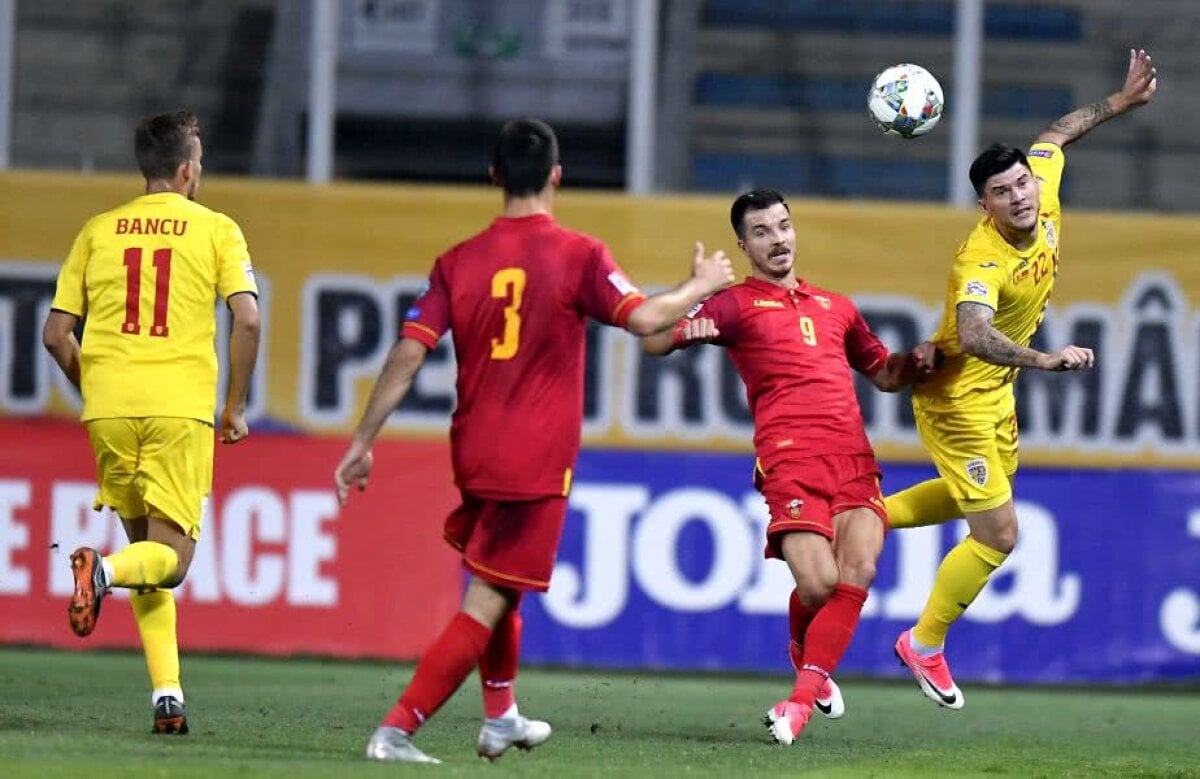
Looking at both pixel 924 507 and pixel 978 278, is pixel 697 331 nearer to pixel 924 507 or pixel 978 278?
pixel 978 278

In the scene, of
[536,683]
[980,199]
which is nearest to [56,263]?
[536,683]

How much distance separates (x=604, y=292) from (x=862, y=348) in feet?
7.96

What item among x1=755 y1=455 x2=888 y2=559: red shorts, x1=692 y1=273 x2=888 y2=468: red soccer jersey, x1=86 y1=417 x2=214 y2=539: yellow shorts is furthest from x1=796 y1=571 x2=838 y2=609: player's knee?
x1=86 y1=417 x2=214 y2=539: yellow shorts

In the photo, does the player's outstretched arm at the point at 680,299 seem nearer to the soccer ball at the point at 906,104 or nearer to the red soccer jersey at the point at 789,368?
the red soccer jersey at the point at 789,368

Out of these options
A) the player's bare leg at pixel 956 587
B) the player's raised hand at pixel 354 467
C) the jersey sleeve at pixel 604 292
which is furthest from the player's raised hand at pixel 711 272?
the player's bare leg at pixel 956 587

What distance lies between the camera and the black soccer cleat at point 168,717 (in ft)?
25.4

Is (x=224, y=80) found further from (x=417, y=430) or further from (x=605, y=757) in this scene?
(x=605, y=757)

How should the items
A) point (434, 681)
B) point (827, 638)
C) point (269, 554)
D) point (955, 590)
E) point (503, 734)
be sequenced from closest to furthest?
1. point (434, 681)
2. point (503, 734)
3. point (827, 638)
4. point (955, 590)
5. point (269, 554)

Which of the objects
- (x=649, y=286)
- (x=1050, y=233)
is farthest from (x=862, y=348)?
(x=649, y=286)

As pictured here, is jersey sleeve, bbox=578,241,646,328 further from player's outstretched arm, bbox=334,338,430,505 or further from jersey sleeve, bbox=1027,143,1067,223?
jersey sleeve, bbox=1027,143,1067,223

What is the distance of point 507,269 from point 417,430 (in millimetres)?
6319

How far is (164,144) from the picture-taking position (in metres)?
7.98

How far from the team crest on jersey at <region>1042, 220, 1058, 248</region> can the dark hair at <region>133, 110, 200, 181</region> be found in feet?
11.6

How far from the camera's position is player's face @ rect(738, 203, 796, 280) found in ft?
28.3
